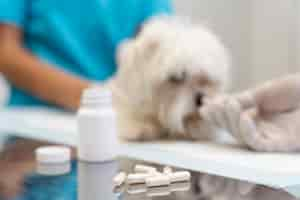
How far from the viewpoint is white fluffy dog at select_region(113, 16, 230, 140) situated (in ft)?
3.03

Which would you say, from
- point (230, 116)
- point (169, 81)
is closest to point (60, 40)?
point (169, 81)

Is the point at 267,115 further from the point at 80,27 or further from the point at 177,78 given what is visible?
the point at 80,27

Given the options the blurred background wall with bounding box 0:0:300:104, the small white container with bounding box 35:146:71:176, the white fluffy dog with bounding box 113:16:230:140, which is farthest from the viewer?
the blurred background wall with bounding box 0:0:300:104

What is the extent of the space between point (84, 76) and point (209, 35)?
495 mm

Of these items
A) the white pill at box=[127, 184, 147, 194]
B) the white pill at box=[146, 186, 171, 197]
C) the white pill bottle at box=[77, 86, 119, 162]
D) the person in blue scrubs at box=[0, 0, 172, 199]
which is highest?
the person in blue scrubs at box=[0, 0, 172, 199]

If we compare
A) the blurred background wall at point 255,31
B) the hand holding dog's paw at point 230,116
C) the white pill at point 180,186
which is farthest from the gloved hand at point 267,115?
the blurred background wall at point 255,31

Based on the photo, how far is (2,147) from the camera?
37.6 inches

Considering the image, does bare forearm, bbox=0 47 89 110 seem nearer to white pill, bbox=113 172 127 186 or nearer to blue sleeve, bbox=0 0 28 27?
blue sleeve, bbox=0 0 28 27

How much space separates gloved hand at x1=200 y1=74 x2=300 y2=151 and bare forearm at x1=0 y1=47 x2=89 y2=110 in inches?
20.2

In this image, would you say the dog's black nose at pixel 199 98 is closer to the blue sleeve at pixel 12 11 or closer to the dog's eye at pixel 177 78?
the dog's eye at pixel 177 78

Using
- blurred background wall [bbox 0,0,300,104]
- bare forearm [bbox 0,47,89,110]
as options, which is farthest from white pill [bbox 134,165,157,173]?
blurred background wall [bbox 0,0,300,104]

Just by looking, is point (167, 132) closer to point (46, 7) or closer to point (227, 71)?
point (227, 71)

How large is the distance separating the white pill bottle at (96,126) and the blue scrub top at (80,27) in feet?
2.23

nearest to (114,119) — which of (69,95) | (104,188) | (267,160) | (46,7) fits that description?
(104,188)
